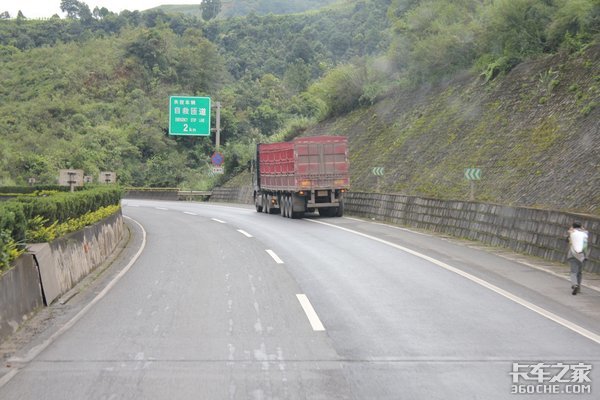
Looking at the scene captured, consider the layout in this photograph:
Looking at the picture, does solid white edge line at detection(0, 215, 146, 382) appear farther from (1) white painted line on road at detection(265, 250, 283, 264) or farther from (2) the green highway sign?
(2) the green highway sign

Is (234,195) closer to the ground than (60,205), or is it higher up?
closer to the ground

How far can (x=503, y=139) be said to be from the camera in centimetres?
2900

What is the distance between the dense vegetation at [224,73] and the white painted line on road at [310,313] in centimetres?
1845

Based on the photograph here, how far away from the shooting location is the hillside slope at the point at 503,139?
2300 centimetres

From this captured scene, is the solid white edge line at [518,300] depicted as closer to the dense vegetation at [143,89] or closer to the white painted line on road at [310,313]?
the white painted line on road at [310,313]

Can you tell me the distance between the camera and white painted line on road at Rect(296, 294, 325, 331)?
858 centimetres

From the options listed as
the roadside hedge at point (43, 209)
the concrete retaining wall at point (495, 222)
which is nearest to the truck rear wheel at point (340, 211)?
the concrete retaining wall at point (495, 222)

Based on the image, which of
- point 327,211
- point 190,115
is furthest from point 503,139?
point 190,115

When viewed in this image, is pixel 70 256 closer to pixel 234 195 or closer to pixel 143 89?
pixel 234 195

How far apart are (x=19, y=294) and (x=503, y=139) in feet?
79.0

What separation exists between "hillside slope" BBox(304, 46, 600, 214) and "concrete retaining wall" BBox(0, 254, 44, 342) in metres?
15.6

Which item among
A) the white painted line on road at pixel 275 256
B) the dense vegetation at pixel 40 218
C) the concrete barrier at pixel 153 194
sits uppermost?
the dense vegetation at pixel 40 218

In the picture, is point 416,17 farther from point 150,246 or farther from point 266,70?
point 266,70

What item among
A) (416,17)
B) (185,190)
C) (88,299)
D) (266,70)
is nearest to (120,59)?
(266,70)
